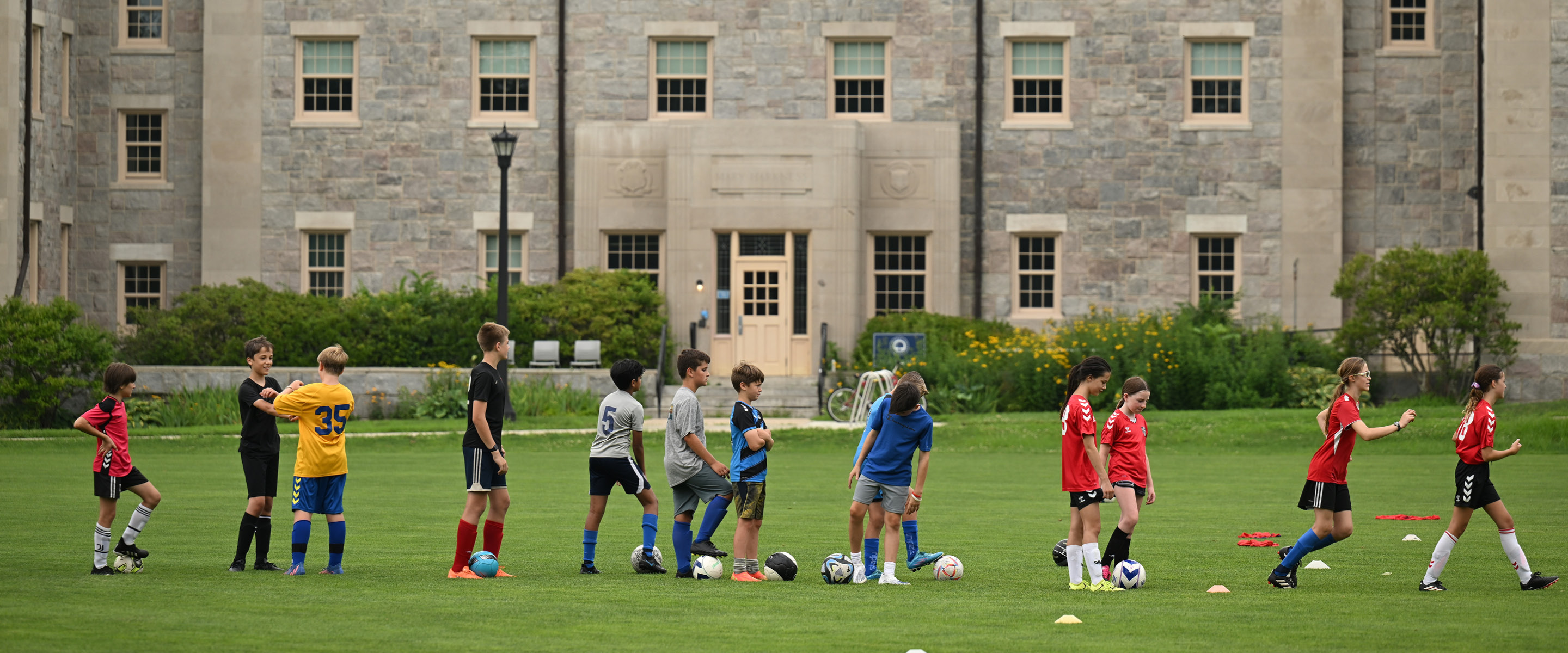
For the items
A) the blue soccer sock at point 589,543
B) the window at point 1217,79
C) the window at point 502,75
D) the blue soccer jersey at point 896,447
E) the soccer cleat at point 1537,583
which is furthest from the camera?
the window at point 502,75

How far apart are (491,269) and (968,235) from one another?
995cm

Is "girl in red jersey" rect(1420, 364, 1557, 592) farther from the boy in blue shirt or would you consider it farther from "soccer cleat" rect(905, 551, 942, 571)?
the boy in blue shirt

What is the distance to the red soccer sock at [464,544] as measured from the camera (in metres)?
10.2

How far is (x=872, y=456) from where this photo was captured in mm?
10242

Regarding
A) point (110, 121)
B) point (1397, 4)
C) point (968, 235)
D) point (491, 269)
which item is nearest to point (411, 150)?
point (491, 269)

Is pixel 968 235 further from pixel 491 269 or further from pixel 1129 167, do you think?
pixel 491 269

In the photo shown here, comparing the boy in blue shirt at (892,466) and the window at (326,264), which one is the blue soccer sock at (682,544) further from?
Answer: the window at (326,264)

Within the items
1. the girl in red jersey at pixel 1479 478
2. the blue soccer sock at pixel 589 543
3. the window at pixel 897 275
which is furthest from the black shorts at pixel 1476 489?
the window at pixel 897 275

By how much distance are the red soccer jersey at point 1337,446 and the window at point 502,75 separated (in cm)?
2467

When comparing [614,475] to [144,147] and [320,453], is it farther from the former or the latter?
[144,147]

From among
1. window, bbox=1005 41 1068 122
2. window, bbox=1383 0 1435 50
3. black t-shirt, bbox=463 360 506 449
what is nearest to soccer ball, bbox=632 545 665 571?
black t-shirt, bbox=463 360 506 449

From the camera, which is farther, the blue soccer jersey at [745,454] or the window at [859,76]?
the window at [859,76]

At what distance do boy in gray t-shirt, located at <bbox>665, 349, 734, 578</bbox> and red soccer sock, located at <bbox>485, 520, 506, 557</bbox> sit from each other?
1190 mm

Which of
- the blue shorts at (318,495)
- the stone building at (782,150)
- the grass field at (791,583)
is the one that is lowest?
the grass field at (791,583)
